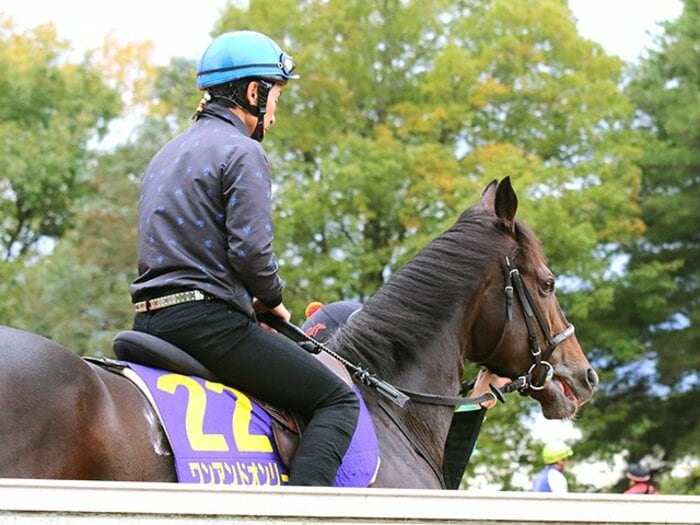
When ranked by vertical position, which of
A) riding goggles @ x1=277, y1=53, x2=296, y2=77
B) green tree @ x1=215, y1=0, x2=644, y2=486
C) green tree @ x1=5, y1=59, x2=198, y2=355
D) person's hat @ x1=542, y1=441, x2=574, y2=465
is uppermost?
riding goggles @ x1=277, y1=53, x2=296, y2=77

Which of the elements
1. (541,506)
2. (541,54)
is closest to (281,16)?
(541,54)

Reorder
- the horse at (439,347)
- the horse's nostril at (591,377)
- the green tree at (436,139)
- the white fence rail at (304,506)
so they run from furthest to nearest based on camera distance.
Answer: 1. the green tree at (436,139)
2. the horse's nostril at (591,377)
3. the horse at (439,347)
4. the white fence rail at (304,506)

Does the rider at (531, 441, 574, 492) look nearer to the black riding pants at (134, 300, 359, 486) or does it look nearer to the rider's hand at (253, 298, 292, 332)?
the rider's hand at (253, 298, 292, 332)

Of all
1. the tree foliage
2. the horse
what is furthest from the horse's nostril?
the tree foliage

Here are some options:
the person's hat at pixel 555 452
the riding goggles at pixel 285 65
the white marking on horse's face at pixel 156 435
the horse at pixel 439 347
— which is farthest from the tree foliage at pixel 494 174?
the white marking on horse's face at pixel 156 435

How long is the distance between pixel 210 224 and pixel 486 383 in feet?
7.13

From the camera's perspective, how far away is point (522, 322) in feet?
19.4

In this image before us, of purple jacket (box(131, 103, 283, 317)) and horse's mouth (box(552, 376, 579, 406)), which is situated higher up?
purple jacket (box(131, 103, 283, 317))

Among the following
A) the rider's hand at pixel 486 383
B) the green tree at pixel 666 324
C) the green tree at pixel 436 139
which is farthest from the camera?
the green tree at pixel 666 324

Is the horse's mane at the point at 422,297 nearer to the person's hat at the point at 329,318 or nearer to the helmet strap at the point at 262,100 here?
the helmet strap at the point at 262,100

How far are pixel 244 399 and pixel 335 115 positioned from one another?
22.0 m

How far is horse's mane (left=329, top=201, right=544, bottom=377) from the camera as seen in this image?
5.43 m

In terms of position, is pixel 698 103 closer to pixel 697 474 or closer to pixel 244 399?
pixel 697 474

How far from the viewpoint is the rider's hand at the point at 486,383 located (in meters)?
6.07
